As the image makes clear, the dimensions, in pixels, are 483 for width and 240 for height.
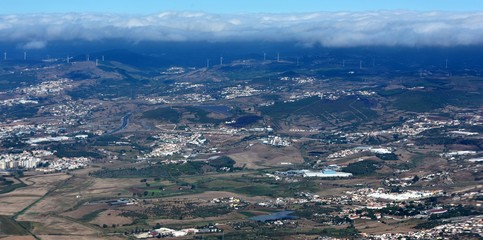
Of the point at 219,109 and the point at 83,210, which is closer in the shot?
the point at 83,210

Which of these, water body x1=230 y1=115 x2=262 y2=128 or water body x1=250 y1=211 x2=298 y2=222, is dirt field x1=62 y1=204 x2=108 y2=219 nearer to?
water body x1=250 y1=211 x2=298 y2=222

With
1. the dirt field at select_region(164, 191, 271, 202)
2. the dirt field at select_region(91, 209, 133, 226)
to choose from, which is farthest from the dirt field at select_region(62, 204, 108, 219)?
the dirt field at select_region(164, 191, 271, 202)

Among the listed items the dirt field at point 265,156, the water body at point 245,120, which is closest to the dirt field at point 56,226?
the dirt field at point 265,156

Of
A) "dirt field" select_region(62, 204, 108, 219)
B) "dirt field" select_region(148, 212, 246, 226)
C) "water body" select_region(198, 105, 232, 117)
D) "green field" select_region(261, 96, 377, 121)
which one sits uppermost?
"dirt field" select_region(148, 212, 246, 226)

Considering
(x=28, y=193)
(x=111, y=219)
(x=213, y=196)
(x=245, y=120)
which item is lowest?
(x=245, y=120)

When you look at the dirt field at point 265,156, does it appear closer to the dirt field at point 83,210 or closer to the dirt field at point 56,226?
the dirt field at point 83,210

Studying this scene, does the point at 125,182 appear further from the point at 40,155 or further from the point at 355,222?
the point at 355,222

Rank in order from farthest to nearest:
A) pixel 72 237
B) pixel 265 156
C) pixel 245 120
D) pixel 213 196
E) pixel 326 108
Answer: pixel 326 108 → pixel 245 120 → pixel 265 156 → pixel 213 196 → pixel 72 237

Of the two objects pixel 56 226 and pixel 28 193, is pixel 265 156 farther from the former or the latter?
pixel 56 226

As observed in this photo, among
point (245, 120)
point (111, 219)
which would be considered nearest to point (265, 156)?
point (245, 120)
